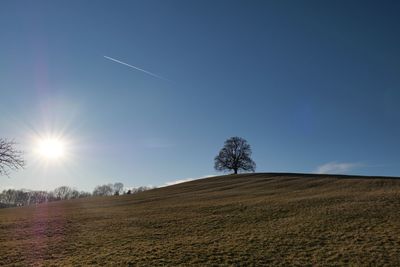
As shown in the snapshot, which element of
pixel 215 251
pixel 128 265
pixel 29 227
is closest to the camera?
pixel 128 265

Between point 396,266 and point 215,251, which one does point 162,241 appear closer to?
point 215,251

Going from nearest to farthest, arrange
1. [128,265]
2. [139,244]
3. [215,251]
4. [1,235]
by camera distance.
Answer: [128,265]
[215,251]
[139,244]
[1,235]

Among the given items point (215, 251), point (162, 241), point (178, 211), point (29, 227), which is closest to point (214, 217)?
point (178, 211)

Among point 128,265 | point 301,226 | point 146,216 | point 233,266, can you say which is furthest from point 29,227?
point 301,226

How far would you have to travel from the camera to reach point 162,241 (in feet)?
67.3

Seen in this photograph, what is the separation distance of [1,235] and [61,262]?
35.4 ft

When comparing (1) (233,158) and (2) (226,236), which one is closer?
(2) (226,236)

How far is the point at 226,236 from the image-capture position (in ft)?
68.5

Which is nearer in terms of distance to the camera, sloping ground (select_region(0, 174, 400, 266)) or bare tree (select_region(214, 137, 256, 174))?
sloping ground (select_region(0, 174, 400, 266))

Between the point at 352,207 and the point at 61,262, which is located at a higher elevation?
the point at 352,207

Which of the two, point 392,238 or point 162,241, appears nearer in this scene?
point 392,238

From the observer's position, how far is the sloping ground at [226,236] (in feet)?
53.8

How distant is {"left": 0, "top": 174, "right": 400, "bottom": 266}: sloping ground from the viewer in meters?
16.4

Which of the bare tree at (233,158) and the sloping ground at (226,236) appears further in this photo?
the bare tree at (233,158)
